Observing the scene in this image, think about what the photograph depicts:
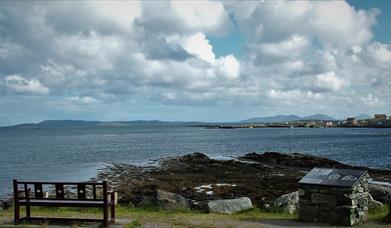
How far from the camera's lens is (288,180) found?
3095 cm

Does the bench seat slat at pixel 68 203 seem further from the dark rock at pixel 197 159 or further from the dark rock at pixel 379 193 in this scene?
the dark rock at pixel 197 159

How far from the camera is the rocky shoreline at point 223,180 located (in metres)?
23.6

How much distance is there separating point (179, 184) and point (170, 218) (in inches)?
683

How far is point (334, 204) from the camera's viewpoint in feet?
36.9

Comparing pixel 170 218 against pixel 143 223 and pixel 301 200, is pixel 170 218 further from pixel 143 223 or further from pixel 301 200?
pixel 301 200

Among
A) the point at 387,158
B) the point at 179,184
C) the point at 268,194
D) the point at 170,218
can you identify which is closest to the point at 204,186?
the point at 179,184

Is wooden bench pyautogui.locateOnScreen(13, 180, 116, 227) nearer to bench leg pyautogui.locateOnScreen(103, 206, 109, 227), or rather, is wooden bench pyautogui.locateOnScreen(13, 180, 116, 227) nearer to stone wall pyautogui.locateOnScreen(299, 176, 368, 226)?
bench leg pyautogui.locateOnScreen(103, 206, 109, 227)

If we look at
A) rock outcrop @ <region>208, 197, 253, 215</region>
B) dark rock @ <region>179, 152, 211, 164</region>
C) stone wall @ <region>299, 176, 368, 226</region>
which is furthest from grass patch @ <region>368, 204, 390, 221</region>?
dark rock @ <region>179, 152, 211, 164</region>

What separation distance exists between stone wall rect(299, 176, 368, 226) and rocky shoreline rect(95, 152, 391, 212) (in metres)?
4.26

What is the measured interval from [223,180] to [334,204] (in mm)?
20551

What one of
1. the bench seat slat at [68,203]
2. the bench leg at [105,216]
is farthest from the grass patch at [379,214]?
the bench seat slat at [68,203]

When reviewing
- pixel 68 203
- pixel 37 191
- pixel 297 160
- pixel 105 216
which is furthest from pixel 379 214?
pixel 297 160

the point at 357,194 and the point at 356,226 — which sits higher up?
the point at 357,194

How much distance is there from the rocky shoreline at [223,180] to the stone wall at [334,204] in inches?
168
